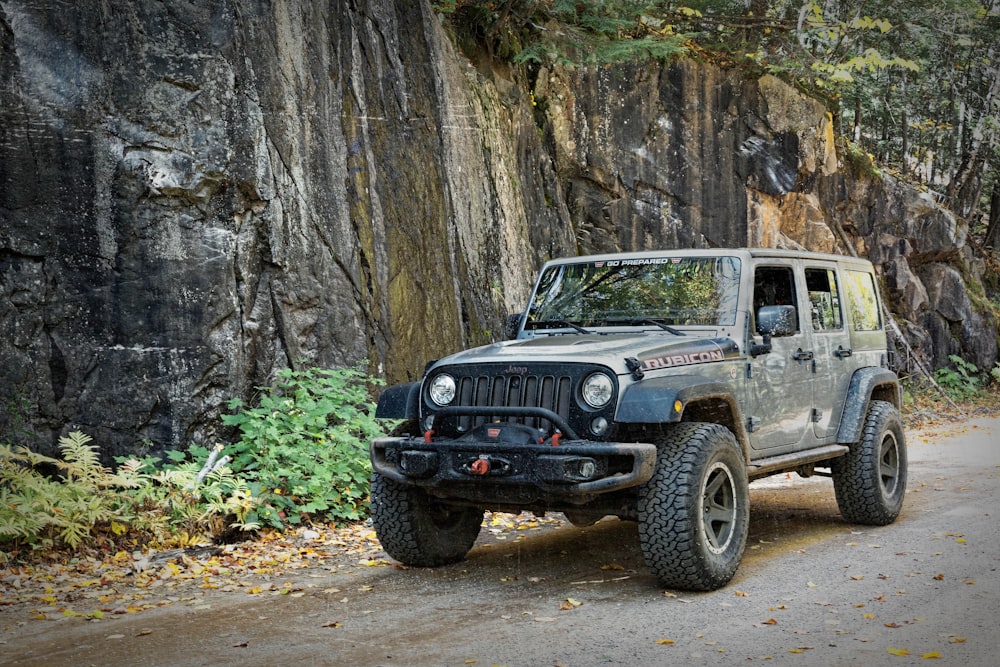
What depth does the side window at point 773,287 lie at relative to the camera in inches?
291

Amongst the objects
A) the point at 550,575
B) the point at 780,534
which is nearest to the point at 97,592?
the point at 550,575

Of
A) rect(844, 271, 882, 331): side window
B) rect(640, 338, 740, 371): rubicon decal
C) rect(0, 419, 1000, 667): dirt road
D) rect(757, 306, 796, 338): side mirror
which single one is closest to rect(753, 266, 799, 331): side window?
rect(757, 306, 796, 338): side mirror

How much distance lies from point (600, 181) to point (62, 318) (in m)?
10.2

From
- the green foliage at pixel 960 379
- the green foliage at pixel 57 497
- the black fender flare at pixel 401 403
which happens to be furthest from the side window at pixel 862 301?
the green foliage at pixel 960 379

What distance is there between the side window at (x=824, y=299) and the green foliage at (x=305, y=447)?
403 centimetres

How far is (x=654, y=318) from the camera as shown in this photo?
7.06m

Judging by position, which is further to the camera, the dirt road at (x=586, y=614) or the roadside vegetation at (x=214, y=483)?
the roadside vegetation at (x=214, y=483)

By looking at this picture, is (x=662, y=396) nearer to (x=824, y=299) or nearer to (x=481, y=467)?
(x=481, y=467)

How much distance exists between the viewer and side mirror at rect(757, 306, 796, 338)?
6.77 meters

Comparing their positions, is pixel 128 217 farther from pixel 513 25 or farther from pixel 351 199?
pixel 513 25

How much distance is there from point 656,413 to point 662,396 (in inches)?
4.9

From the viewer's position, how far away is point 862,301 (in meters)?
8.78

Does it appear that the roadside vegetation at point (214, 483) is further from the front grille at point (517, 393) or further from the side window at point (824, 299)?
the side window at point (824, 299)

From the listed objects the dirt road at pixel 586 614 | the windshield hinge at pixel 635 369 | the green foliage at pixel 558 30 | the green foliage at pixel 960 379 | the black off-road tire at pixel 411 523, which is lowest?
the green foliage at pixel 960 379
